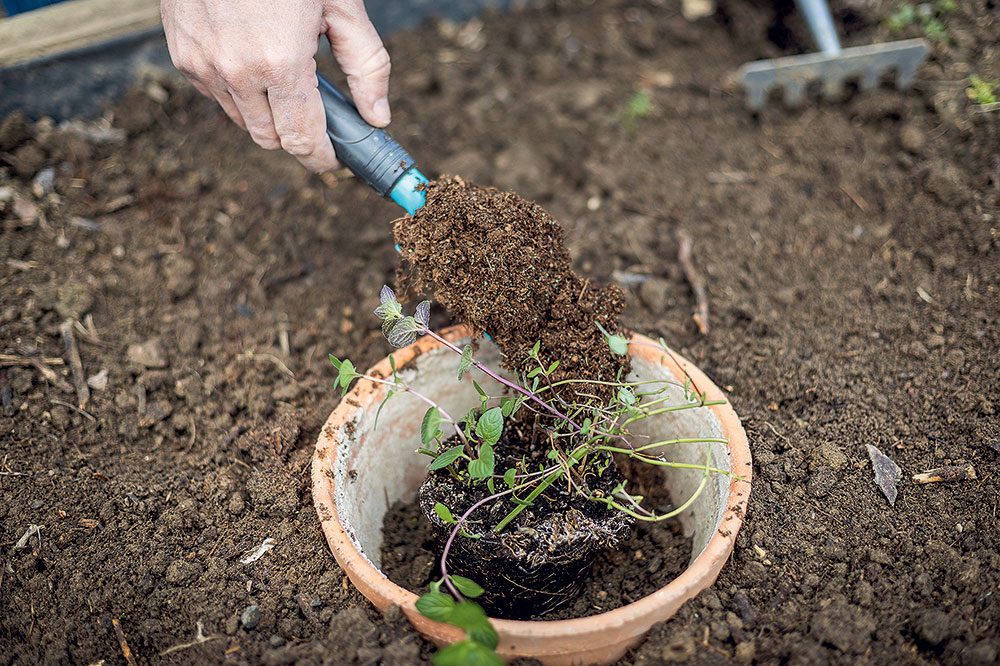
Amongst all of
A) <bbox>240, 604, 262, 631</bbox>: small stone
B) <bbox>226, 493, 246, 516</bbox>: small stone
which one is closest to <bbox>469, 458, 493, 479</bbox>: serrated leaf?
<bbox>240, 604, 262, 631</bbox>: small stone

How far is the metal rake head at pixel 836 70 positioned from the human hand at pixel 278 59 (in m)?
1.67

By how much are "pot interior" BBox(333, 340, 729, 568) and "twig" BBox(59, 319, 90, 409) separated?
2.81 feet

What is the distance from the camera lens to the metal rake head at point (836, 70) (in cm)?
271

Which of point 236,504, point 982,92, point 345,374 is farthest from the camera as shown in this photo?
point 982,92

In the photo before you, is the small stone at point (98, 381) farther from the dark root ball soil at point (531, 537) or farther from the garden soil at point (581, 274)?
the dark root ball soil at point (531, 537)

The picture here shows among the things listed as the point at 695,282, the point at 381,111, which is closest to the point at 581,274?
the point at 695,282

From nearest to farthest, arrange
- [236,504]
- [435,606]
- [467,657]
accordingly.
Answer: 1. [467,657]
2. [435,606]
3. [236,504]

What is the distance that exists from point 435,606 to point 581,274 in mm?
1281

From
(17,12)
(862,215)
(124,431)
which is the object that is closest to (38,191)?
(17,12)

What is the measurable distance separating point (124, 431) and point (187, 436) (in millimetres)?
167

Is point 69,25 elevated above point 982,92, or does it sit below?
above

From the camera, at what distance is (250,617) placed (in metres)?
1.62

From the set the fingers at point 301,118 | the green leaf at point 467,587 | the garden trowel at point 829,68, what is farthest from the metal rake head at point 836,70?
the green leaf at point 467,587

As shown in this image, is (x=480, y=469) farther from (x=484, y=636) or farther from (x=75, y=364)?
(x=75, y=364)
